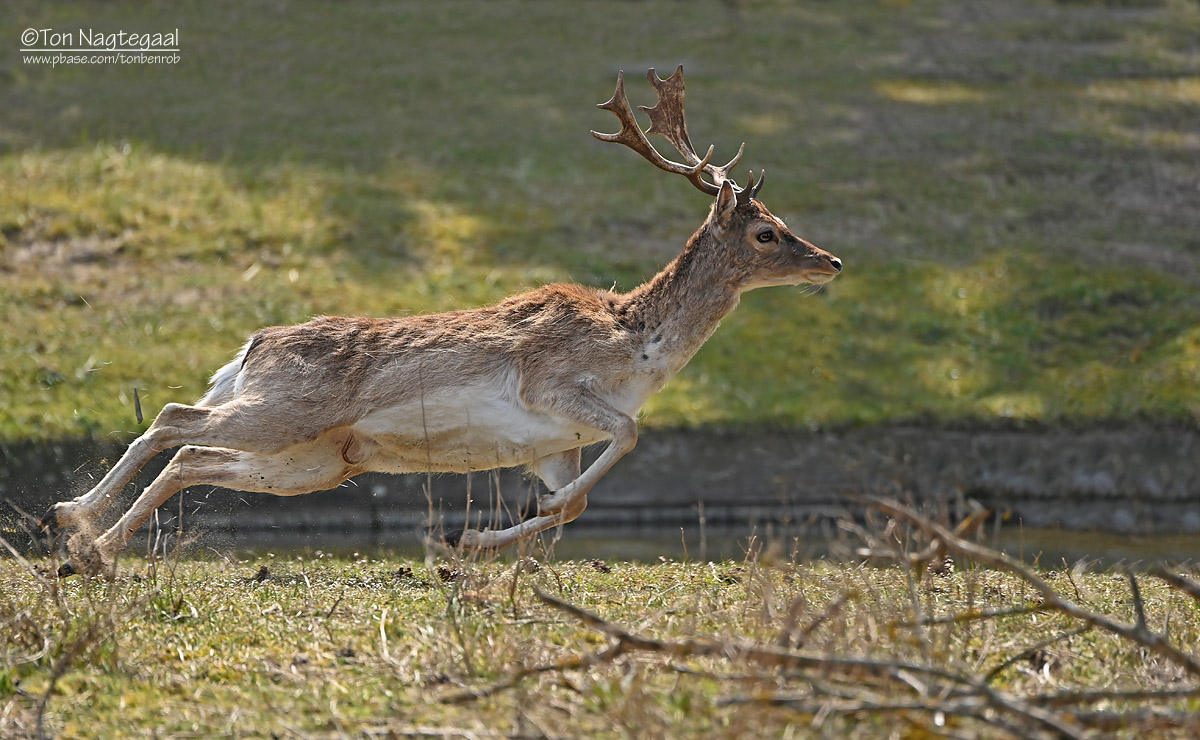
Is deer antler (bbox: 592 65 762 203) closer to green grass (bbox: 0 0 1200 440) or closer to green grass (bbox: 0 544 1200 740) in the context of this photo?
green grass (bbox: 0 544 1200 740)

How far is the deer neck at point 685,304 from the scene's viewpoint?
920 centimetres

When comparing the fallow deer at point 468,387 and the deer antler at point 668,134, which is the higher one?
the deer antler at point 668,134

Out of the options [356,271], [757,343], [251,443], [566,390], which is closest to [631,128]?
[566,390]

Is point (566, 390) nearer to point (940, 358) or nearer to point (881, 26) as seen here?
point (940, 358)

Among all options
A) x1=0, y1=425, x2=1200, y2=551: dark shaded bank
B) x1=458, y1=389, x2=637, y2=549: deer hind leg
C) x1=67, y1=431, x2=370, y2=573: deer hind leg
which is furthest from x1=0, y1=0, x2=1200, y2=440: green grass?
x1=458, y1=389, x2=637, y2=549: deer hind leg

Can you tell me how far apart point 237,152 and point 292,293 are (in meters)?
4.84

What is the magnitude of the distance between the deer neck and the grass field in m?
1.86

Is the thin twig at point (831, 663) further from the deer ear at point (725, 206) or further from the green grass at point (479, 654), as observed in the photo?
the deer ear at point (725, 206)

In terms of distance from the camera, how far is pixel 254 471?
9141 mm

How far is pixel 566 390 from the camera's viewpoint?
350 inches

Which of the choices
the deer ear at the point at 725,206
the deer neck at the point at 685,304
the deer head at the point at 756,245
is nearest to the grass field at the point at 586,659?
the deer neck at the point at 685,304

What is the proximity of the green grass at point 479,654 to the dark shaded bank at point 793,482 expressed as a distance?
5394 millimetres

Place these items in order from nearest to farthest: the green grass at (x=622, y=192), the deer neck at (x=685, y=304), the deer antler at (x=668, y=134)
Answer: the deer neck at (x=685, y=304), the deer antler at (x=668, y=134), the green grass at (x=622, y=192)

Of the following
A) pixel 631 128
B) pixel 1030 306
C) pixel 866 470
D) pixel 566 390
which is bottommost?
pixel 866 470
